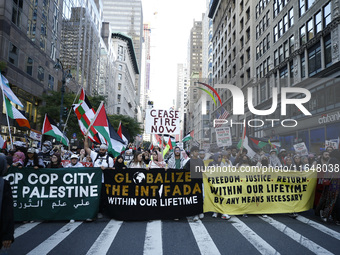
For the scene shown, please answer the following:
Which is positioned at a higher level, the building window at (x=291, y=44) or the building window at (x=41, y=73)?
the building window at (x=291, y=44)

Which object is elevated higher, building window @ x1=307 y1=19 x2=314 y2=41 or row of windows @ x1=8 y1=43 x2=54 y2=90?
building window @ x1=307 y1=19 x2=314 y2=41

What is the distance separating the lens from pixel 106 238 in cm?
545

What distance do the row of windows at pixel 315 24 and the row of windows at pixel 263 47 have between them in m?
7.99

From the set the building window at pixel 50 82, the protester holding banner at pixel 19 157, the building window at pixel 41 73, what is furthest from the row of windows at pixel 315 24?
the building window at pixel 50 82

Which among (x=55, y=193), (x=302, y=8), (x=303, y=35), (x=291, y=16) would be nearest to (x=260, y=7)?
(x=291, y=16)

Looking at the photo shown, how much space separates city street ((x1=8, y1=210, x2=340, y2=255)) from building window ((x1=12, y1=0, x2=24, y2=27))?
2520cm

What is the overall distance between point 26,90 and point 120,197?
83.2ft

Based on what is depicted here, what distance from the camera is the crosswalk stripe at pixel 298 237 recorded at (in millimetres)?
4828

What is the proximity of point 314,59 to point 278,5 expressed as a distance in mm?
10429

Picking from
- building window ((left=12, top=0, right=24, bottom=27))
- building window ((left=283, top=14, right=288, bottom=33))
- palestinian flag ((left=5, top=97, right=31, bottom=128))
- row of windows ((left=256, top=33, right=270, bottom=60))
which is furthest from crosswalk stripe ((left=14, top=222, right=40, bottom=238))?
row of windows ((left=256, top=33, right=270, bottom=60))

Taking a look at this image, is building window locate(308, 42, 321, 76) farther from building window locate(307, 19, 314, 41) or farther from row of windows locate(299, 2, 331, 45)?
row of windows locate(299, 2, 331, 45)

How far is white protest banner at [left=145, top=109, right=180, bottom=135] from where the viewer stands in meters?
9.76

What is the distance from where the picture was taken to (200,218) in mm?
7148

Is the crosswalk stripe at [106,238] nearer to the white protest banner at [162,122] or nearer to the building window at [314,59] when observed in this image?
the white protest banner at [162,122]
